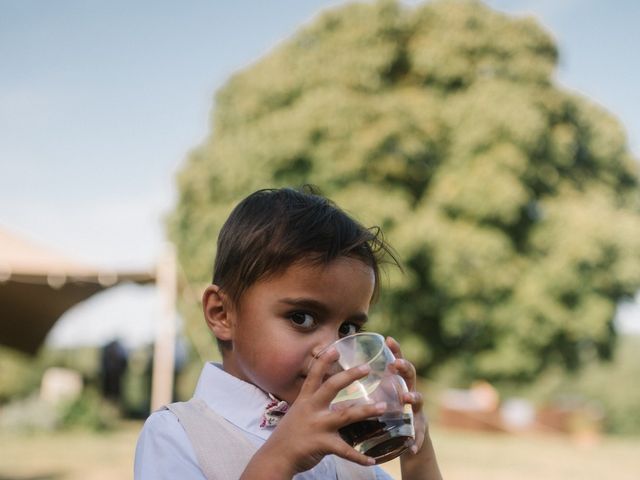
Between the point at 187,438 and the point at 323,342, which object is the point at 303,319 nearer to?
the point at 323,342

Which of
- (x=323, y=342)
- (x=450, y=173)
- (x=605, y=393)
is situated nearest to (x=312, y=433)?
(x=323, y=342)

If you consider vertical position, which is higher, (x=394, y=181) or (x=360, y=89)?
(x=360, y=89)

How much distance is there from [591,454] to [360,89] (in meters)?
8.06

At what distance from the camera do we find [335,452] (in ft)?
3.76

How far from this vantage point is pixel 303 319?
55.8 inches

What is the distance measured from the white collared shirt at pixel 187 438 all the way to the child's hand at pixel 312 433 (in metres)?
0.19

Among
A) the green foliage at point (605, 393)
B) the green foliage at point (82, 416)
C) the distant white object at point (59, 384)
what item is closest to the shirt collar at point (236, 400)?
the green foliage at point (82, 416)

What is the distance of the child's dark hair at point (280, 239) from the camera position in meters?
1.46

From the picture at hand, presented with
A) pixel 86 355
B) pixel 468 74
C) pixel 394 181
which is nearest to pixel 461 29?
pixel 468 74

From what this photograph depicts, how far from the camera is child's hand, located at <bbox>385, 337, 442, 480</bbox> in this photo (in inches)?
53.4

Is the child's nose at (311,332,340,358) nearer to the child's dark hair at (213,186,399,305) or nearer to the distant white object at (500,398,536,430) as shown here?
the child's dark hair at (213,186,399,305)

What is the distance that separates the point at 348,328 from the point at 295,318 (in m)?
0.12

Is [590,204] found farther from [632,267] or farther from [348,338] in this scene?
[348,338]

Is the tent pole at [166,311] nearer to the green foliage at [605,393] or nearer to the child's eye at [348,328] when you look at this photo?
the child's eye at [348,328]
